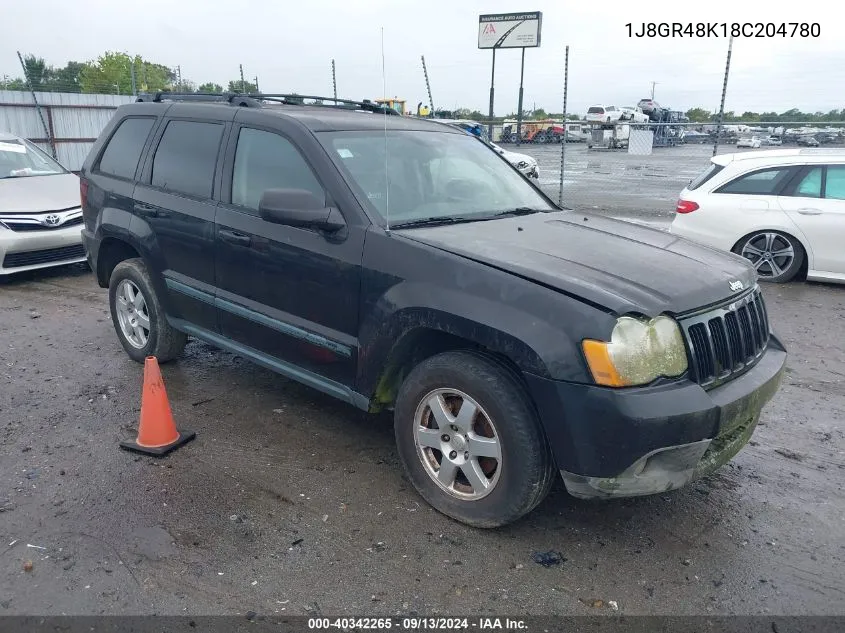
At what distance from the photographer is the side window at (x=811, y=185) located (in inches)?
301

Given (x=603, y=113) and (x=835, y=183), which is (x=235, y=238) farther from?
(x=603, y=113)

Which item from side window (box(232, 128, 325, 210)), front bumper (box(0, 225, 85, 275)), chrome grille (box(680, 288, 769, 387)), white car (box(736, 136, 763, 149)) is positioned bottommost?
front bumper (box(0, 225, 85, 275))

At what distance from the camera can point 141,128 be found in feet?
16.3

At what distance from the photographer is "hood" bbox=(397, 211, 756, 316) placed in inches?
112

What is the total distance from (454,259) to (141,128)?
3062mm

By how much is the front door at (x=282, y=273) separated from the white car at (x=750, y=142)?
21.8m

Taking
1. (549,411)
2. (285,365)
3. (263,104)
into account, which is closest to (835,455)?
(549,411)

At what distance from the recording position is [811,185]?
769 centimetres

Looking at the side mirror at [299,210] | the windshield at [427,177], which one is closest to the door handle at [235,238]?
the side mirror at [299,210]

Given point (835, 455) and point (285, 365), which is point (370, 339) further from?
point (835, 455)

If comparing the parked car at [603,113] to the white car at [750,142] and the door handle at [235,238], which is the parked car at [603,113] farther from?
the door handle at [235,238]

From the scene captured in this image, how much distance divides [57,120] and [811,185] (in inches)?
601

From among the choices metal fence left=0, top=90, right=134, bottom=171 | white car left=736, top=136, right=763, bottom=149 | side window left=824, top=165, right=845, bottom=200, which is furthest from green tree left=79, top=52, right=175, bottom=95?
white car left=736, top=136, right=763, bottom=149

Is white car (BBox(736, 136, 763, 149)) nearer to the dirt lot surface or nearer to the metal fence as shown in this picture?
the metal fence
